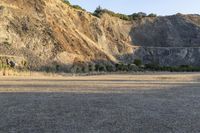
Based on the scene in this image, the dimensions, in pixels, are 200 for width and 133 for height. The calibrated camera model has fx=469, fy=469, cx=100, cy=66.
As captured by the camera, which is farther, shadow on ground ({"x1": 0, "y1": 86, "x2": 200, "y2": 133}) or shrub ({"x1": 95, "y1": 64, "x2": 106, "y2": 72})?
shrub ({"x1": 95, "y1": 64, "x2": 106, "y2": 72})

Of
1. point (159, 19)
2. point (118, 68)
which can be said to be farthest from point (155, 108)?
point (159, 19)

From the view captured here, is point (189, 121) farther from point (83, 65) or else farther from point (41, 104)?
point (83, 65)

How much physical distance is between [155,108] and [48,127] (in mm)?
6041

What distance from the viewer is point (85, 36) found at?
89875 millimetres

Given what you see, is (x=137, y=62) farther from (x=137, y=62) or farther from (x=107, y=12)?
(x=107, y=12)

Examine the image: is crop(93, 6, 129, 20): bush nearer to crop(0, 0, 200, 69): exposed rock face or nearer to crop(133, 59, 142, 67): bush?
crop(0, 0, 200, 69): exposed rock face

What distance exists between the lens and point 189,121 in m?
12.8

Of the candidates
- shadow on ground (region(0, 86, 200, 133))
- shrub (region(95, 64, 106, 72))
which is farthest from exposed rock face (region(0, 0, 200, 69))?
shadow on ground (region(0, 86, 200, 133))

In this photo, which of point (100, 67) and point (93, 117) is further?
point (100, 67)

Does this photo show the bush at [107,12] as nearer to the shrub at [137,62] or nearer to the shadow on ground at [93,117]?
the shrub at [137,62]

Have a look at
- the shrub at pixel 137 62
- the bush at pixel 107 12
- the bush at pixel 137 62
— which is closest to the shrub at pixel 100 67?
the bush at pixel 137 62

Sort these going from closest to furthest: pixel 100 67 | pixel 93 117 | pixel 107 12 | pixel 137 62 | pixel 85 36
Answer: pixel 93 117 < pixel 100 67 < pixel 85 36 < pixel 137 62 < pixel 107 12

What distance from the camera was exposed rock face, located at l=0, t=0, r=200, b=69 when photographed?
7094cm

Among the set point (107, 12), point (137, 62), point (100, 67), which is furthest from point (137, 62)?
point (107, 12)
